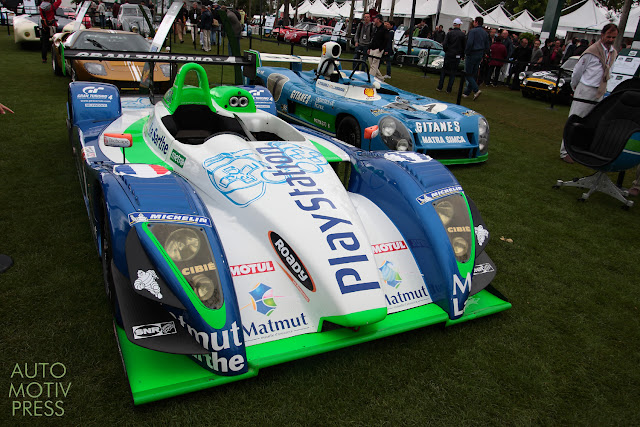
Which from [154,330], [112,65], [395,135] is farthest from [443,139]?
[112,65]

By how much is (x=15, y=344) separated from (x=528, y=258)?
3.78 meters

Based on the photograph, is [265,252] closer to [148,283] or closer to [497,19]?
[148,283]

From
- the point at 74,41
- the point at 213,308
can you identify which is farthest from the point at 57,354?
the point at 74,41

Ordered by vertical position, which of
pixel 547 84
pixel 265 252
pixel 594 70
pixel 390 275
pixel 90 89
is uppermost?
pixel 594 70

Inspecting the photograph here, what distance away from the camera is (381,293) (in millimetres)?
2580

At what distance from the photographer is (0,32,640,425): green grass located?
2.25 m

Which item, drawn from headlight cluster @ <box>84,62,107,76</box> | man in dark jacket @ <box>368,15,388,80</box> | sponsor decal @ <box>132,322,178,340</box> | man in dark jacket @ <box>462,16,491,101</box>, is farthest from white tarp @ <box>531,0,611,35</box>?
sponsor decal @ <box>132,322,178,340</box>

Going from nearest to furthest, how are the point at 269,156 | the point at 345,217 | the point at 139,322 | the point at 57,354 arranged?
the point at 139,322
the point at 57,354
the point at 345,217
the point at 269,156

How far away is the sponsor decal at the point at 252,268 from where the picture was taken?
103 inches

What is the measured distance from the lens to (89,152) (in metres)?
3.69

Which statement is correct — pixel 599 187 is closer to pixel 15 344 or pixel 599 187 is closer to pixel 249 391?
pixel 249 391

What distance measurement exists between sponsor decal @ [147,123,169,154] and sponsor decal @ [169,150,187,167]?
11cm

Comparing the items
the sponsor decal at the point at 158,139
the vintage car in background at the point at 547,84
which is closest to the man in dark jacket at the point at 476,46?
the vintage car in background at the point at 547,84

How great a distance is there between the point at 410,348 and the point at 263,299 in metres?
0.90
